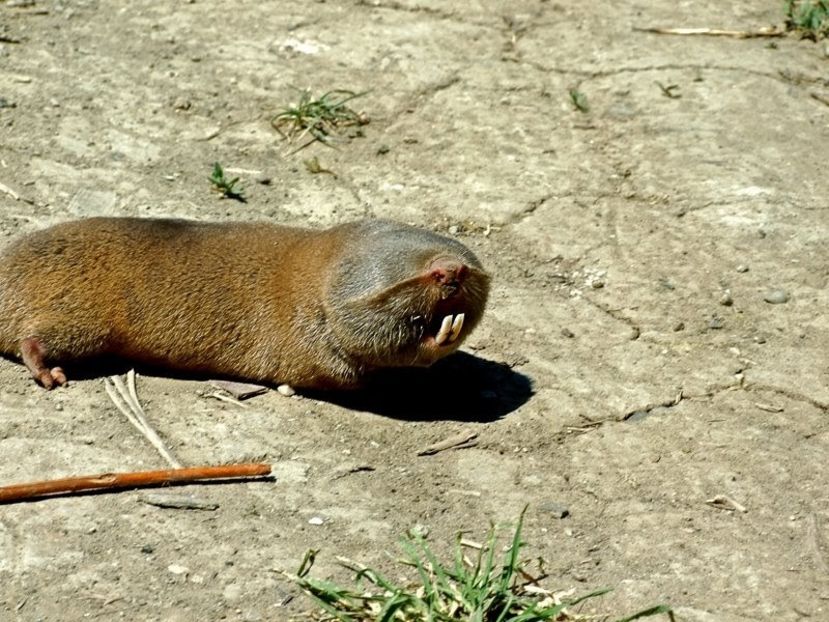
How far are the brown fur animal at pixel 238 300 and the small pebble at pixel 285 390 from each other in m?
0.03

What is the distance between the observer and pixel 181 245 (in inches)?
194

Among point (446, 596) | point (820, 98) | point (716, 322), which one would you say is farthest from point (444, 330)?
point (820, 98)

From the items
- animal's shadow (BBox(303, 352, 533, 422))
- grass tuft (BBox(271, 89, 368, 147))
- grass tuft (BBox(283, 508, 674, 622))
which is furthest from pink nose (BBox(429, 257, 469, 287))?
grass tuft (BBox(271, 89, 368, 147))

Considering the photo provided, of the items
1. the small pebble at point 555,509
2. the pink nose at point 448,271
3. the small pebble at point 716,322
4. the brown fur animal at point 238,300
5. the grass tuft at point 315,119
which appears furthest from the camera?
the grass tuft at point 315,119

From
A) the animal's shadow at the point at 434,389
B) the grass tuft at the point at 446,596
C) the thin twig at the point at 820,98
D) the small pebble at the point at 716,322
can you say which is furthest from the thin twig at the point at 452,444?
the thin twig at the point at 820,98

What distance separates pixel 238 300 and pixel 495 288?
125 centimetres

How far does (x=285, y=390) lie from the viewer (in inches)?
195

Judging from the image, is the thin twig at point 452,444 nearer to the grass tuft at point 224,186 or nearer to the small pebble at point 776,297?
the small pebble at point 776,297

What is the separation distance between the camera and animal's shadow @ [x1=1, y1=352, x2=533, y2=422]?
4891 mm

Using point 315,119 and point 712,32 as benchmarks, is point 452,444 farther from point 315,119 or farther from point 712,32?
point 712,32

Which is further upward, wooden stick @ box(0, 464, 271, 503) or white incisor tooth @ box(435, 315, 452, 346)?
white incisor tooth @ box(435, 315, 452, 346)

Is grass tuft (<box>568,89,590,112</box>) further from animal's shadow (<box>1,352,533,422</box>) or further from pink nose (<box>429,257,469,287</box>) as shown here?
pink nose (<box>429,257,469,287</box>)

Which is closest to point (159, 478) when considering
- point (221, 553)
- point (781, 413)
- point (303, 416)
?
point (221, 553)

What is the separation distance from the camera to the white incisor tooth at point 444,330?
471cm
